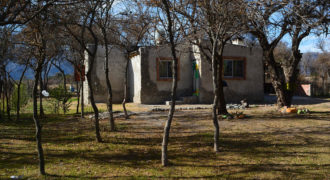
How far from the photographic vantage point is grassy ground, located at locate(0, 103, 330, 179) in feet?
16.1

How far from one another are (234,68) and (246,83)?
4.20ft

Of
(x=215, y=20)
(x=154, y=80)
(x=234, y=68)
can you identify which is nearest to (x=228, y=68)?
(x=234, y=68)

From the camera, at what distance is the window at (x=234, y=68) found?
18.5 meters

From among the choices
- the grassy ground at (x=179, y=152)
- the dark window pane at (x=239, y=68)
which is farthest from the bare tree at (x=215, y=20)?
the dark window pane at (x=239, y=68)

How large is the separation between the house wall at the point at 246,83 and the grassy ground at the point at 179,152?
8.04 meters

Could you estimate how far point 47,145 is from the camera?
7.08 m

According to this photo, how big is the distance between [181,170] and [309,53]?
5146cm

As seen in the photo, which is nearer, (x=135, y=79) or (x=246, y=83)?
(x=246, y=83)

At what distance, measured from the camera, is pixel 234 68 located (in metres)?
18.7

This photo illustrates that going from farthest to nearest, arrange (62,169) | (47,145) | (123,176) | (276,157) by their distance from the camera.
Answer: (47,145), (276,157), (62,169), (123,176)

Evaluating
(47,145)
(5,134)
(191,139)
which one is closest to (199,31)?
(191,139)

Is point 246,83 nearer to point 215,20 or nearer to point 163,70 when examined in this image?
point 163,70

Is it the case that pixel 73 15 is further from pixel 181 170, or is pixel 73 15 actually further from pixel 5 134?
pixel 181 170

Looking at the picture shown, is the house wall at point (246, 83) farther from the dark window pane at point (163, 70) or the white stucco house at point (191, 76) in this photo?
the dark window pane at point (163, 70)
